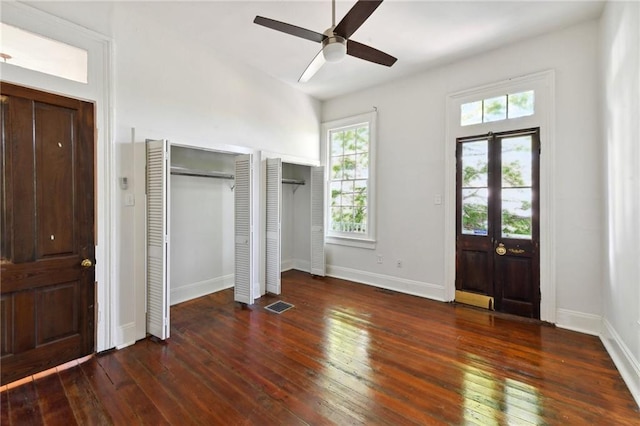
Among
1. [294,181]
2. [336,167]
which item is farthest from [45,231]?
[336,167]

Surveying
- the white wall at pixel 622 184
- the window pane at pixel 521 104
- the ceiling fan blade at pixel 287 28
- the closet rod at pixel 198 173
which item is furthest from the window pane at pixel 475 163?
the closet rod at pixel 198 173

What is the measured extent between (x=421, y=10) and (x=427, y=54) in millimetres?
1004

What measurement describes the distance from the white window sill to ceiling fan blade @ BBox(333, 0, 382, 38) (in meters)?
3.36

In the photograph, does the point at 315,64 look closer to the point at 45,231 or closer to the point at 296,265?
the point at 45,231

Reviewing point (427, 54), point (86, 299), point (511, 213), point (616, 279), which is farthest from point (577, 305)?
point (86, 299)

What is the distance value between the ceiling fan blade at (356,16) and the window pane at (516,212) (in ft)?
9.33

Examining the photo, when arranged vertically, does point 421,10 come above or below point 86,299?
above

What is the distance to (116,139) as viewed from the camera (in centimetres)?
284

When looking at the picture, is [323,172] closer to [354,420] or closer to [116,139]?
[116,139]

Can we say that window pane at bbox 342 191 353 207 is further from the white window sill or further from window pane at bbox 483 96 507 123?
window pane at bbox 483 96 507 123

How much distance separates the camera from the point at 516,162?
3.60 m

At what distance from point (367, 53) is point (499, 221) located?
273 centimetres

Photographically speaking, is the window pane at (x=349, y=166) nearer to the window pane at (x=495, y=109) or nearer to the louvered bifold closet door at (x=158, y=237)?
the window pane at (x=495, y=109)

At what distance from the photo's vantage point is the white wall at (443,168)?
3168mm
